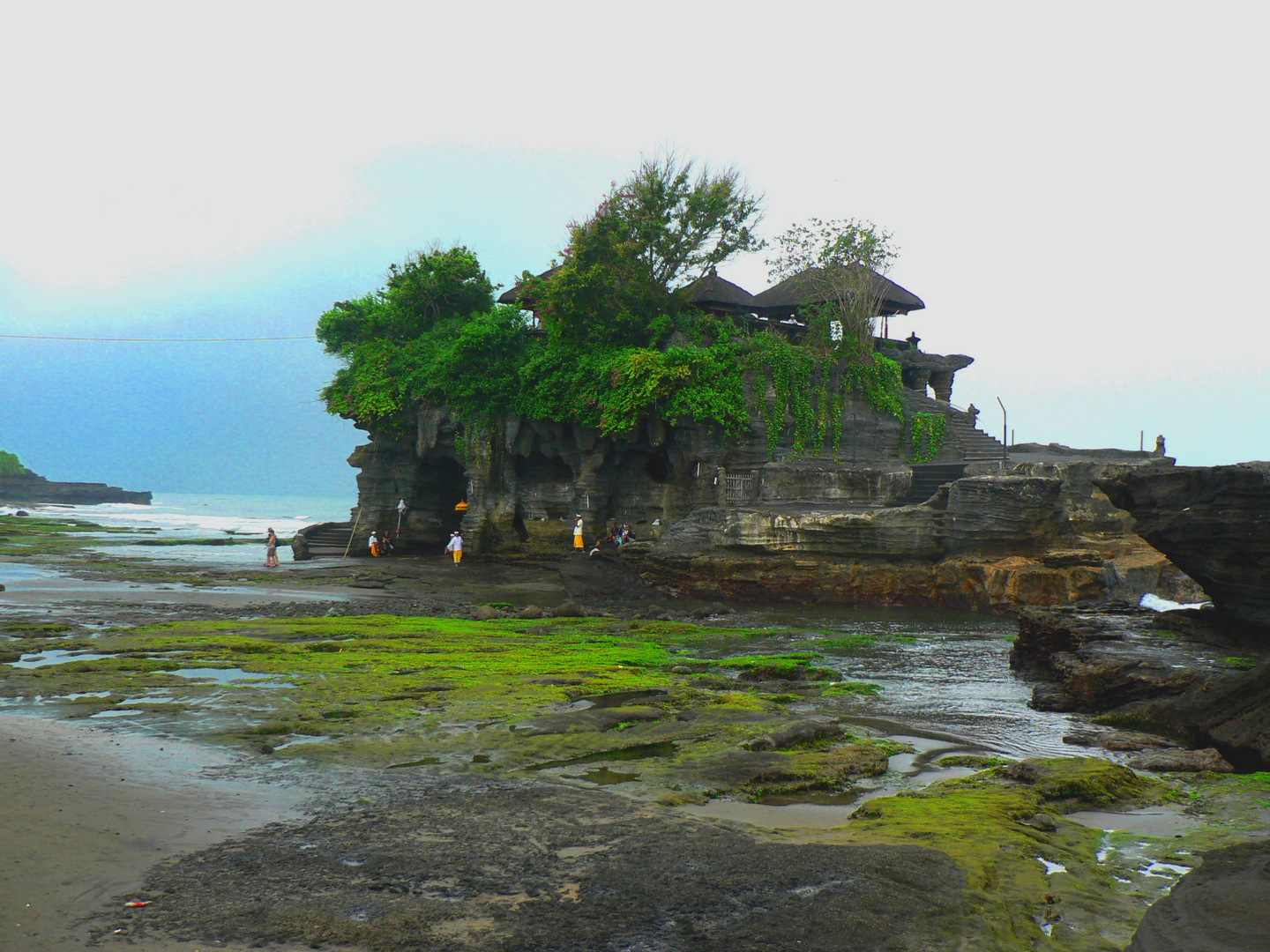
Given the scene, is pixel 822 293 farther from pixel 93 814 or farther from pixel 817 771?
pixel 93 814

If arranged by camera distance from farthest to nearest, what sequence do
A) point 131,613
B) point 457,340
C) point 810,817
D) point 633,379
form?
point 457,340 → point 633,379 → point 131,613 → point 810,817

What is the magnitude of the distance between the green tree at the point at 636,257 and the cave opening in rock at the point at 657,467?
4.33 metres

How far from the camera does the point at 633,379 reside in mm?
27953

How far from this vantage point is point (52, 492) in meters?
101

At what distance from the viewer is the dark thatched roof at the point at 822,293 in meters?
32.1

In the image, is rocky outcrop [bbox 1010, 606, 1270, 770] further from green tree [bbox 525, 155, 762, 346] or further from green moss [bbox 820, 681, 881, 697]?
green tree [bbox 525, 155, 762, 346]

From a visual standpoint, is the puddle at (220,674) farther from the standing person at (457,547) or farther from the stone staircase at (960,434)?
the stone staircase at (960,434)

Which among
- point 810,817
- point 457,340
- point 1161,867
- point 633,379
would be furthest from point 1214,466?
point 457,340

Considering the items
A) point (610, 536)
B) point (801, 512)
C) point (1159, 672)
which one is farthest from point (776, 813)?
point (610, 536)

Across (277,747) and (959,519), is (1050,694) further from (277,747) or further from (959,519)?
(959,519)

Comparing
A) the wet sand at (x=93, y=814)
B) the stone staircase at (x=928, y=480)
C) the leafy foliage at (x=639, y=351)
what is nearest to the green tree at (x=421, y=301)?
the leafy foliage at (x=639, y=351)

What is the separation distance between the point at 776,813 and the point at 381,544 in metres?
32.4

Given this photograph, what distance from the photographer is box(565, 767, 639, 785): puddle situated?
23.4ft

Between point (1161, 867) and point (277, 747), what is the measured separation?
715 cm
